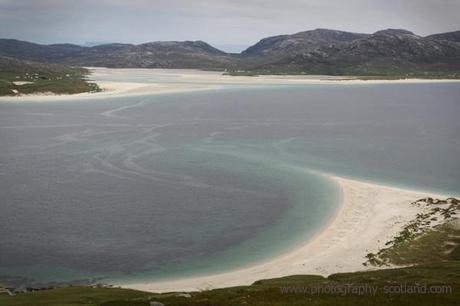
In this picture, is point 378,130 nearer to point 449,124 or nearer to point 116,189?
point 449,124

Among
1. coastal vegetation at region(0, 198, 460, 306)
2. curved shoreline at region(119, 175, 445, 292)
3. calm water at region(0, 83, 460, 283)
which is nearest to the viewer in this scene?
coastal vegetation at region(0, 198, 460, 306)

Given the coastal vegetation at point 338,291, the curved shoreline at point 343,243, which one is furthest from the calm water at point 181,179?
the coastal vegetation at point 338,291

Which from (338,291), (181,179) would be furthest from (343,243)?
(181,179)

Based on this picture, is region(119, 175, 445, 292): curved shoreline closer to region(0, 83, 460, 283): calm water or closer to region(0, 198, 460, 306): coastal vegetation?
region(0, 83, 460, 283): calm water

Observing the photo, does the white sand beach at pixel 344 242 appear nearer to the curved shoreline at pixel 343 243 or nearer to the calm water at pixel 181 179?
the curved shoreline at pixel 343 243

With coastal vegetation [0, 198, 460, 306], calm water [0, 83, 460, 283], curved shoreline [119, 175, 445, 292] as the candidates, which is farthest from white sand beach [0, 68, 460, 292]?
coastal vegetation [0, 198, 460, 306]

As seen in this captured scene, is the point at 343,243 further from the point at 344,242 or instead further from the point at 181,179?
the point at 181,179
